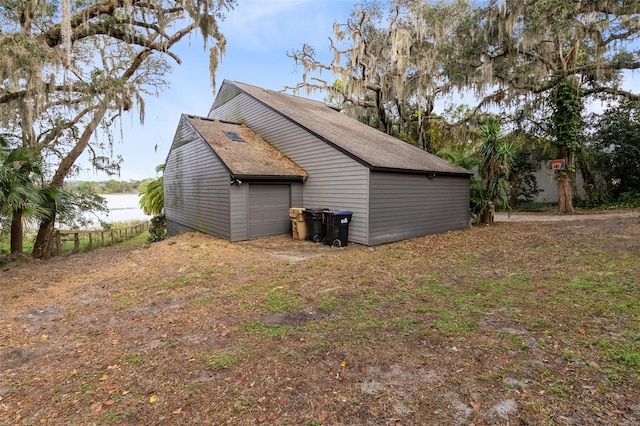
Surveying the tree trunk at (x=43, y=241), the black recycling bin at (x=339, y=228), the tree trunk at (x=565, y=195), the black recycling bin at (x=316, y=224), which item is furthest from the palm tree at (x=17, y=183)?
the tree trunk at (x=565, y=195)

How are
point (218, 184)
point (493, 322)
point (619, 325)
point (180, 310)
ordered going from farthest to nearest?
point (218, 184) < point (180, 310) < point (493, 322) < point (619, 325)

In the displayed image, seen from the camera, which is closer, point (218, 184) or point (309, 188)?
point (218, 184)

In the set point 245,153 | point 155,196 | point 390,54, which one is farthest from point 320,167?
point 155,196

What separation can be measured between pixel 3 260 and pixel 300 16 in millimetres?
13580

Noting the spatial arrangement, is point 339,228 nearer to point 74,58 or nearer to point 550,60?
point 74,58

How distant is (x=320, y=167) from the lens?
1056cm

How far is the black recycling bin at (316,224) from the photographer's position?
31.5ft

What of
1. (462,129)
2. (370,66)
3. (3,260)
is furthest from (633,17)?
(3,260)

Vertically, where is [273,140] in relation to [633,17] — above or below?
below

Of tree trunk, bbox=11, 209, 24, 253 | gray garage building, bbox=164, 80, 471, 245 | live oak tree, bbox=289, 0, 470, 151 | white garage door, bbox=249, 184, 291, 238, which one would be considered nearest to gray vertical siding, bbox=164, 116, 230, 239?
gray garage building, bbox=164, 80, 471, 245

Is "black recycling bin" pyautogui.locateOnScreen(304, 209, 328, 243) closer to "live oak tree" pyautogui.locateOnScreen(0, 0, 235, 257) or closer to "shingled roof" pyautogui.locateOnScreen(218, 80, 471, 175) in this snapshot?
"shingled roof" pyautogui.locateOnScreen(218, 80, 471, 175)

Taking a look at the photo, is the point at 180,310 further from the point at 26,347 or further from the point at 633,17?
the point at 633,17

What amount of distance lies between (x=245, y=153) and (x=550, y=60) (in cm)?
1466

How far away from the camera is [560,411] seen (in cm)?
230
